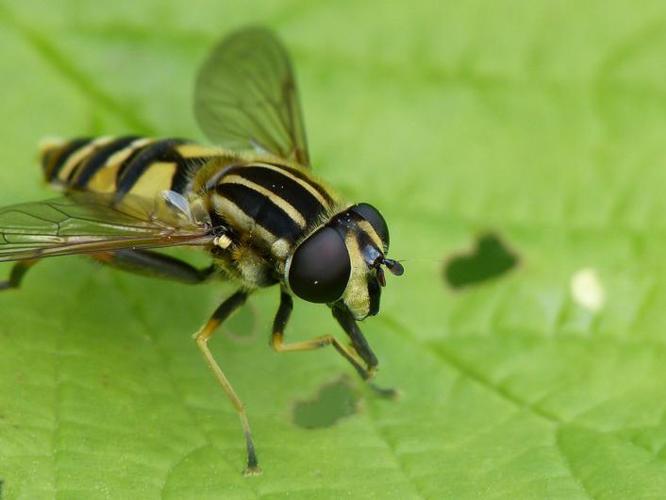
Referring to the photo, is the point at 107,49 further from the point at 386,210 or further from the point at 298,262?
the point at 298,262

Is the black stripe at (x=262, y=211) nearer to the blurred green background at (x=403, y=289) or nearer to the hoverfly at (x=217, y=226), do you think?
the hoverfly at (x=217, y=226)

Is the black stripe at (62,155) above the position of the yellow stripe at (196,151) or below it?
below

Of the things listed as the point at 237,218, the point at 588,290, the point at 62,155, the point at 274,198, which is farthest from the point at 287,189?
the point at 588,290

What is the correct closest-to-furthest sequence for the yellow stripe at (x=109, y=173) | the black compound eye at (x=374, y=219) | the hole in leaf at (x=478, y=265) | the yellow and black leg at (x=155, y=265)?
the black compound eye at (x=374, y=219)
the yellow and black leg at (x=155, y=265)
the yellow stripe at (x=109, y=173)
the hole in leaf at (x=478, y=265)

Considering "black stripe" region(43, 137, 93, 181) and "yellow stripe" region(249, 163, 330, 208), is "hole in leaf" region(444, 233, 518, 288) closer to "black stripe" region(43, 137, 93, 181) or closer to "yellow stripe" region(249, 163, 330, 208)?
"yellow stripe" region(249, 163, 330, 208)

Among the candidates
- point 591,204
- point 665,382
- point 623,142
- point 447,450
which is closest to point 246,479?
point 447,450

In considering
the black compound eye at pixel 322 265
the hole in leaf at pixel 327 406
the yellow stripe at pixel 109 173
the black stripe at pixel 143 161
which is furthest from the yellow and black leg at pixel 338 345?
the yellow stripe at pixel 109 173

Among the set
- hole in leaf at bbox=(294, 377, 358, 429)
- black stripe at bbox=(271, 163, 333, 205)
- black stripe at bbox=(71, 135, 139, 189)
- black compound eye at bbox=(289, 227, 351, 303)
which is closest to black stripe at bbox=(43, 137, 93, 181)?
black stripe at bbox=(71, 135, 139, 189)

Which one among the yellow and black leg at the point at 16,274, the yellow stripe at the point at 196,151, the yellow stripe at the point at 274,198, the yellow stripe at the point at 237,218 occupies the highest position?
the yellow stripe at the point at 274,198
